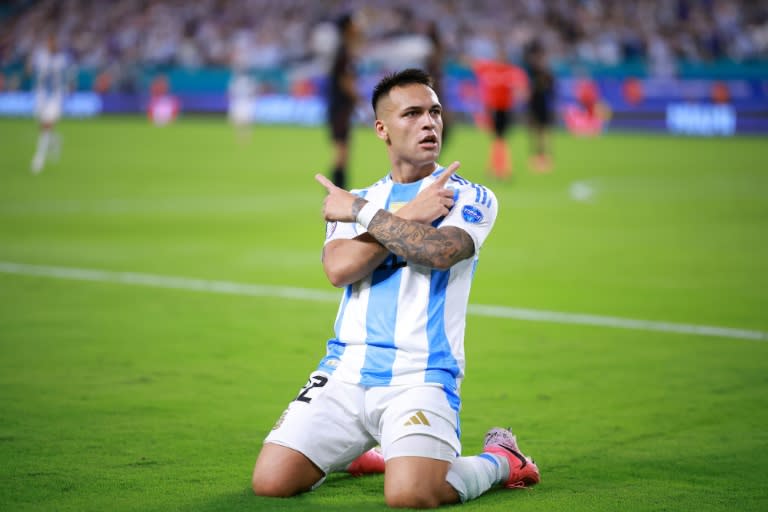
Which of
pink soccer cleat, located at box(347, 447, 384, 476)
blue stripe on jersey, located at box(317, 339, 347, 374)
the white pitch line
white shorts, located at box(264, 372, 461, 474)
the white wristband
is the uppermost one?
the white wristband

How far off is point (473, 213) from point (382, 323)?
0.61m

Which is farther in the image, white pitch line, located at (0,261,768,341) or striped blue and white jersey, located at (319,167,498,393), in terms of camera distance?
white pitch line, located at (0,261,768,341)

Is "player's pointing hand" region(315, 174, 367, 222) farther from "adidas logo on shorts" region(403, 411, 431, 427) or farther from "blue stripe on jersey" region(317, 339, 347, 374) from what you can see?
"adidas logo on shorts" region(403, 411, 431, 427)

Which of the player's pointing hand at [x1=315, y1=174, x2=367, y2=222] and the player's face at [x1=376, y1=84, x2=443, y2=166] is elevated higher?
the player's face at [x1=376, y1=84, x2=443, y2=166]

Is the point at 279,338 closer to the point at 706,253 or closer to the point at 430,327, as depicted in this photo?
the point at 430,327

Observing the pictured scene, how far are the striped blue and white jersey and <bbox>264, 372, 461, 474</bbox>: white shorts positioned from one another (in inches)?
Answer: 2.4

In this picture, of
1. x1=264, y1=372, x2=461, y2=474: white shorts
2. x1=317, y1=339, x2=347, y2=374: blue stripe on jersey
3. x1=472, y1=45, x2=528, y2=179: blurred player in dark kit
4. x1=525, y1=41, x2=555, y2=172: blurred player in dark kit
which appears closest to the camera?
x1=264, y1=372, x2=461, y2=474: white shorts

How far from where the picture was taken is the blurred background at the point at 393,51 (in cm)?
3550

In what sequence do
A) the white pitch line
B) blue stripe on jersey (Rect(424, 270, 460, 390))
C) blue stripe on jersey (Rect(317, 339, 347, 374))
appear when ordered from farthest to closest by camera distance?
the white pitch line, blue stripe on jersey (Rect(317, 339, 347, 374)), blue stripe on jersey (Rect(424, 270, 460, 390))

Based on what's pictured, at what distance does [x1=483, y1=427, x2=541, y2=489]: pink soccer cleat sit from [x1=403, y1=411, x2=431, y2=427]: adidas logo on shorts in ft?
1.61

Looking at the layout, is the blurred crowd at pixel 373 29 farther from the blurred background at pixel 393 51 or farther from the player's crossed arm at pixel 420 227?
the player's crossed arm at pixel 420 227

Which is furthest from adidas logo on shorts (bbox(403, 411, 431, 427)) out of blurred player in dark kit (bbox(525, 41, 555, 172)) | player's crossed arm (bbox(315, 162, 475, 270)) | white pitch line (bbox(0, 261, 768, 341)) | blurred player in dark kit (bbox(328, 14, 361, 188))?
blurred player in dark kit (bbox(525, 41, 555, 172))

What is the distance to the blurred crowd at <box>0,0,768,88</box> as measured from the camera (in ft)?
124

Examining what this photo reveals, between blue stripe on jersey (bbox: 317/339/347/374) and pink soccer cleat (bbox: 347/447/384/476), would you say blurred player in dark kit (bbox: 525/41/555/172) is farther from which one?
blue stripe on jersey (bbox: 317/339/347/374)
